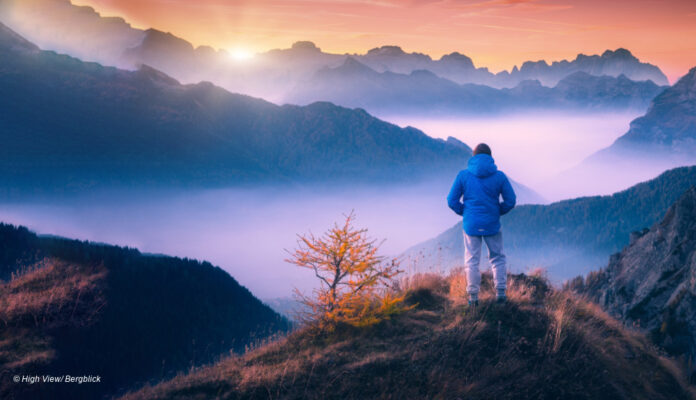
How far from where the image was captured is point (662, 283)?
15461 mm

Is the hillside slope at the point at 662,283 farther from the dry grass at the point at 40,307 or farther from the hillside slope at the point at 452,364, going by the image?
the dry grass at the point at 40,307

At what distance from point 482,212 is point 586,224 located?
19107 centimetres

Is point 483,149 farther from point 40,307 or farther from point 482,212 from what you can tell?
point 40,307

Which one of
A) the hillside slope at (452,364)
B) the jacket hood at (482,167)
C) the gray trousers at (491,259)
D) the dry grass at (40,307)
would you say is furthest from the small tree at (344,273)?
the dry grass at (40,307)

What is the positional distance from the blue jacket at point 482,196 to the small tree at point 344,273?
1.91 meters

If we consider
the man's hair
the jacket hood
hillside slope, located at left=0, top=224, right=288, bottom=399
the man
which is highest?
the man's hair

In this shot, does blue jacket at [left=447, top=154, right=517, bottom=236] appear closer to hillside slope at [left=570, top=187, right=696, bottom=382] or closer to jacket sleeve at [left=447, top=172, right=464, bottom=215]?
jacket sleeve at [left=447, top=172, right=464, bottom=215]

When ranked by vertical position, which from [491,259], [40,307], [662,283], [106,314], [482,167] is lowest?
[106,314]

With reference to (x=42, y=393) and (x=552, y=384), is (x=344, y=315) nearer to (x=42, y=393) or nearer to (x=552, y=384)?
(x=552, y=384)

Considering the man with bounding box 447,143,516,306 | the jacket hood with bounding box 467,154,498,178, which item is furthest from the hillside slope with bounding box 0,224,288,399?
the jacket hood with bounding box 467,154,498,178

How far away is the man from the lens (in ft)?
27.5

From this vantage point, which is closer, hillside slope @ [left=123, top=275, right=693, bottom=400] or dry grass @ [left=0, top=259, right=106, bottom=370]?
hillside slope @ [left=123, top=275, right=693, bottom=400]

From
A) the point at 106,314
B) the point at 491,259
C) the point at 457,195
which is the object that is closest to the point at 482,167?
the point at 457,195

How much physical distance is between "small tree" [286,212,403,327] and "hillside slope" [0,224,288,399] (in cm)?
281
